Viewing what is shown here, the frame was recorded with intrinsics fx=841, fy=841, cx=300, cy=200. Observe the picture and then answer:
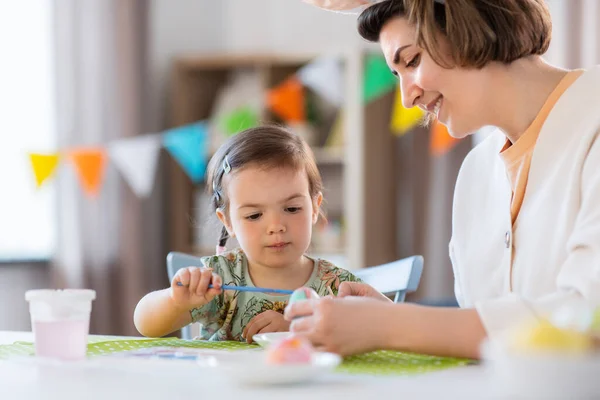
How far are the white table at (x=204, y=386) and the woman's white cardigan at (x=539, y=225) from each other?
0.17m

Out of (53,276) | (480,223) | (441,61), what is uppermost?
(441,61)

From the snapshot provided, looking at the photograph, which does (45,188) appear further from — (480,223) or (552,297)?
(552,297)

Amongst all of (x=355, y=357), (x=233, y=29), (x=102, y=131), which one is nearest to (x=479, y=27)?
(x=355, y=357)

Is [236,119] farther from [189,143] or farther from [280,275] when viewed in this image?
[280,275]

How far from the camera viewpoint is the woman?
110 centimetres

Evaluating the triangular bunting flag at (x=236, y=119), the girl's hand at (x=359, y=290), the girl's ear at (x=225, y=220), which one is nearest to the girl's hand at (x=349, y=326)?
the girl's hand at (x=359, y=290)

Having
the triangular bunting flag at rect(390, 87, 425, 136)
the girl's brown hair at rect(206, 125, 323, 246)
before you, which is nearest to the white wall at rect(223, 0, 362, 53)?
the triangular bunting flag at rect(390, 87, 425, 136)

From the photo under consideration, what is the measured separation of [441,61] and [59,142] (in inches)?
100

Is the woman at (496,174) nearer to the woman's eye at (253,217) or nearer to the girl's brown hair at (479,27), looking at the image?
the girl's brown hair at (479,27)

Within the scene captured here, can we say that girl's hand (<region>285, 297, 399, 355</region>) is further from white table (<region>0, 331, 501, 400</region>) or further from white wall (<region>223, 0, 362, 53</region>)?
white wall (<region>223, 0, 362, 53</region>)

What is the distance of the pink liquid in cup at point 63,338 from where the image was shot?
118 centimetres

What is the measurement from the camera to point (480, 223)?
1564 millimetres

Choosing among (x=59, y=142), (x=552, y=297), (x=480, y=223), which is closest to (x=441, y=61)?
(x=480, y=223)

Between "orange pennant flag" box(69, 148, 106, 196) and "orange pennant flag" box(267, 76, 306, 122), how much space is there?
0.83 metres
